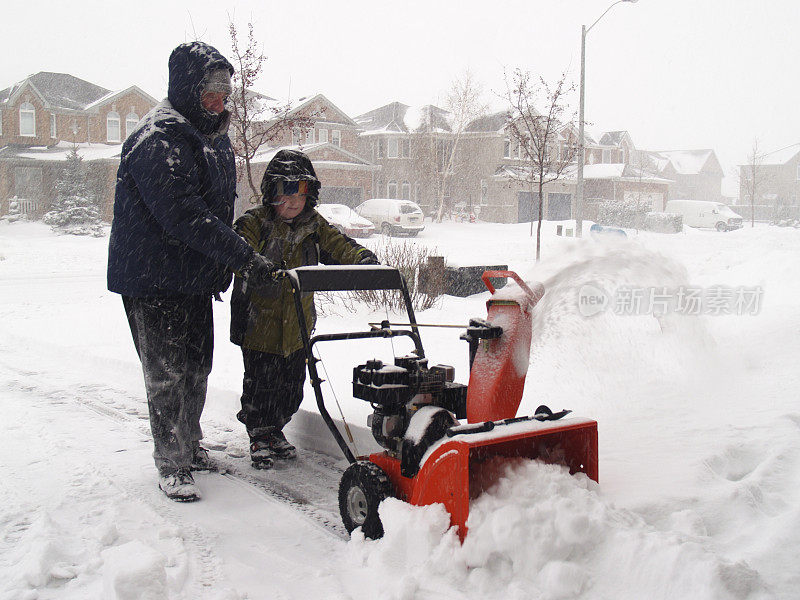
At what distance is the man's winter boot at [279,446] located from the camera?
3.98 meters

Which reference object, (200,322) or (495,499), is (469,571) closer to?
(495,499)

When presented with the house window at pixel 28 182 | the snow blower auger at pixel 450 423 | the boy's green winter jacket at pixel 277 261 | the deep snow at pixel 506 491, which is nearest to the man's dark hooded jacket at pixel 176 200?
the boy's green winter jacket at pixel 277 261

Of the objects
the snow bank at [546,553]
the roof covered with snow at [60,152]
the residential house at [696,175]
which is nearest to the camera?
the snow bank at [546,553]

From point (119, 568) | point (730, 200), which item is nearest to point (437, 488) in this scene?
point (119, 568)

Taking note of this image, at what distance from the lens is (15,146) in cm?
3578

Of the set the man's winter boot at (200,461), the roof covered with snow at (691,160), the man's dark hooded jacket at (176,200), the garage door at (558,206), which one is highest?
the roof covered with snow at (691,160)

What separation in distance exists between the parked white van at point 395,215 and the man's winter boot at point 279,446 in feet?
79.3

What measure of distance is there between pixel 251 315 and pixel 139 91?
124 ft

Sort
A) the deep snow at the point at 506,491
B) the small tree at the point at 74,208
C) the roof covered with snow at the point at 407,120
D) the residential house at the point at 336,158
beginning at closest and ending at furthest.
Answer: the deep snow at the point at 506,491 → the small tree at the point at 74,208 → the residential house at the point at 336,158 → the roof covered with snow at the point at 407,120

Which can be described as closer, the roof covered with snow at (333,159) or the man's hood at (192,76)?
the man's hood at (192,76)

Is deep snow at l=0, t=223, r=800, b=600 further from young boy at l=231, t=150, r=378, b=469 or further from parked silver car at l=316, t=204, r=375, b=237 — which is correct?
parked silver car at l=316, t=204, r=375, b=237

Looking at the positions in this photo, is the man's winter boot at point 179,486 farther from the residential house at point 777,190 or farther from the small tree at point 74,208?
the residential house at point 777,190

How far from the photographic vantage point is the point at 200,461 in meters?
3.81

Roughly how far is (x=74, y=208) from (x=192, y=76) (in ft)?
91.7
